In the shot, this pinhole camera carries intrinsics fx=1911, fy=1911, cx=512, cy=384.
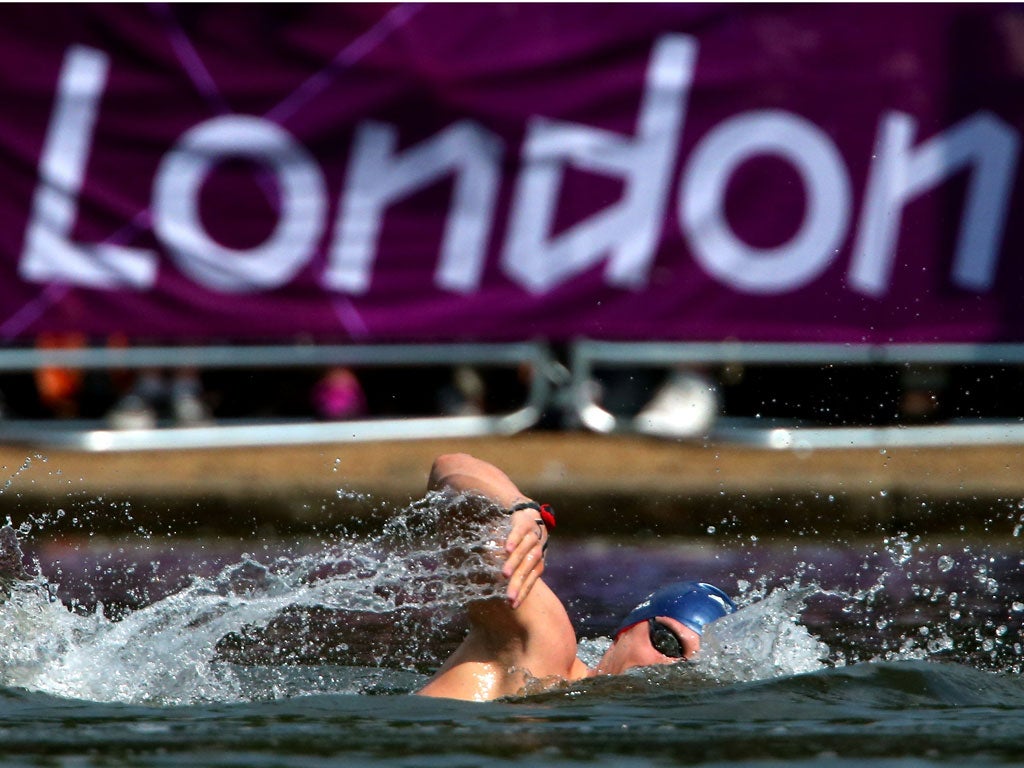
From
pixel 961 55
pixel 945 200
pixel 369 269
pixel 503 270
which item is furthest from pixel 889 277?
pixel 369 269

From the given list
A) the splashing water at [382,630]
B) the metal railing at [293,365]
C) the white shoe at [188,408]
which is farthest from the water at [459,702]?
the white shoe at [188,408]

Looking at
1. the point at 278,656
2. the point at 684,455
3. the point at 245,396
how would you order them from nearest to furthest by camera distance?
the point at 278,656 < the point at 684,455 < the point at 245,396

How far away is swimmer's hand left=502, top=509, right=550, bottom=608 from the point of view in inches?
186

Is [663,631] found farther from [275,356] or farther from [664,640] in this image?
[275,356]

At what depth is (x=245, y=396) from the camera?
11.1 meters

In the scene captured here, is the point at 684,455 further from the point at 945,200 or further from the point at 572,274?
the point at 945,200

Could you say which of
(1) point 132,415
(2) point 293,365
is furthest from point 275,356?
(1) point 132,415

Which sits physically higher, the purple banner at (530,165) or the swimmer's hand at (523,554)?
the purple banner at (530,165)

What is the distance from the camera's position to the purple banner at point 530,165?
10.6 metres

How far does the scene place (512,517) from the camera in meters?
4.97

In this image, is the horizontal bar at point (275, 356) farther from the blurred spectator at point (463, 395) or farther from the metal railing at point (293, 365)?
the blurred spectator at point (463, 395)

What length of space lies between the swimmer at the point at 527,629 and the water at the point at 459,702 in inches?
2.5

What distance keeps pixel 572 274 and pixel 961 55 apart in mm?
2462

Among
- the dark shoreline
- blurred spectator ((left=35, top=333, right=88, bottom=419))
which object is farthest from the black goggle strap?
blurred spectator ((left=35, top=333, right=88, bottom=419))
